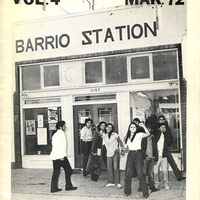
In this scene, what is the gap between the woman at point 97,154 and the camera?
5.55 feet

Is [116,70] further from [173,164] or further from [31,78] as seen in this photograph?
[173,164]

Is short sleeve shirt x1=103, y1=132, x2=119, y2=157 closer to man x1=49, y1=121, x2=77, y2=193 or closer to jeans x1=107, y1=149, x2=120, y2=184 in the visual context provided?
jeans x1=107, y1=149, x2=120, y2=184

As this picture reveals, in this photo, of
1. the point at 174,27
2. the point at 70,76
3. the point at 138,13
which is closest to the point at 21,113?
the point at 70,76

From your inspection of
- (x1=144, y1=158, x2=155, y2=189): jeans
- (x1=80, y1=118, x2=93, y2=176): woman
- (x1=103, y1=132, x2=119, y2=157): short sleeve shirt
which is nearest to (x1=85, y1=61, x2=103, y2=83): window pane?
(x1=80, y1=118, x2=93, y2=176): woman

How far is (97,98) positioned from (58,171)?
21.4 inches

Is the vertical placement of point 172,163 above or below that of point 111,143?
below

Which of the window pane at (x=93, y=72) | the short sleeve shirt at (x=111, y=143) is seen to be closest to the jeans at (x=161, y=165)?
the short sleeve shirt at (x=111, y=143)

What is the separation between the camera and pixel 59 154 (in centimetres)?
172

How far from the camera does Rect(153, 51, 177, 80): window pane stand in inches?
63.9

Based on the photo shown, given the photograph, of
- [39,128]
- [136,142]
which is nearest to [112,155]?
[136,142]

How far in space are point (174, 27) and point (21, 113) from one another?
3.72ft

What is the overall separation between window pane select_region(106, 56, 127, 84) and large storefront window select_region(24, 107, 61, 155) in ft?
1.34

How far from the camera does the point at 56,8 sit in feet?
5.63

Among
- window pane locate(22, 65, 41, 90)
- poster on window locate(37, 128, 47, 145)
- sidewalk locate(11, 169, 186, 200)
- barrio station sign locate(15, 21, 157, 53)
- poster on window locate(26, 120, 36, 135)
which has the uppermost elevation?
barrio station sign locate(15, 21, 157, 53)
